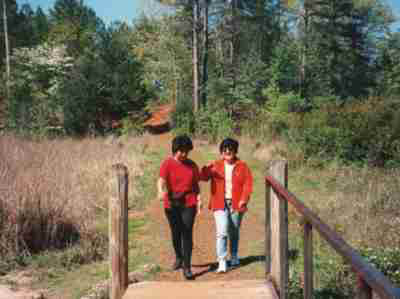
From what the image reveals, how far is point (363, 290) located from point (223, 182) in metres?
3.42

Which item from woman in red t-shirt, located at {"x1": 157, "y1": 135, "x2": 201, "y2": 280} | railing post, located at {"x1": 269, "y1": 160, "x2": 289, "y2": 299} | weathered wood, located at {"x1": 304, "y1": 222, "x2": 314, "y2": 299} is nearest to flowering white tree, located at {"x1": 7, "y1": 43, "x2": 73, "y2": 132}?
woman in red t-shirt, located at {"x1": 157, "y1": 135, "x2": 201, "y2": 280}

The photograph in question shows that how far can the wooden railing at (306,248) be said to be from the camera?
4.25 ft

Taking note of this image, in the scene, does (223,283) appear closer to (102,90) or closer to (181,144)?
(181,144)

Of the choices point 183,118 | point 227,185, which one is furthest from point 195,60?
point 227,185

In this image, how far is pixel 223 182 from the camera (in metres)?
4.81

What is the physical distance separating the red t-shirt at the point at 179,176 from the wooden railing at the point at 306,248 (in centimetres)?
89

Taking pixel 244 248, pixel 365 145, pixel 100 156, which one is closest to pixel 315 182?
pixel 365 145

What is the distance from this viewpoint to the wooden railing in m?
1.30

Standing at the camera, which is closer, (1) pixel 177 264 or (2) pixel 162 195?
(2) pixel 162 195

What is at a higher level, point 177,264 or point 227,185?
point 227,185

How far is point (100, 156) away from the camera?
41.5ft

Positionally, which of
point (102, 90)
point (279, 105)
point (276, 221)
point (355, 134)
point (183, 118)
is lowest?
point (276, 221)

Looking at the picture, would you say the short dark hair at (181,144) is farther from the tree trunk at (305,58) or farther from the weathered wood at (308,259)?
the tree trunk at (305,58)

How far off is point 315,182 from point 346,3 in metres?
29.1
